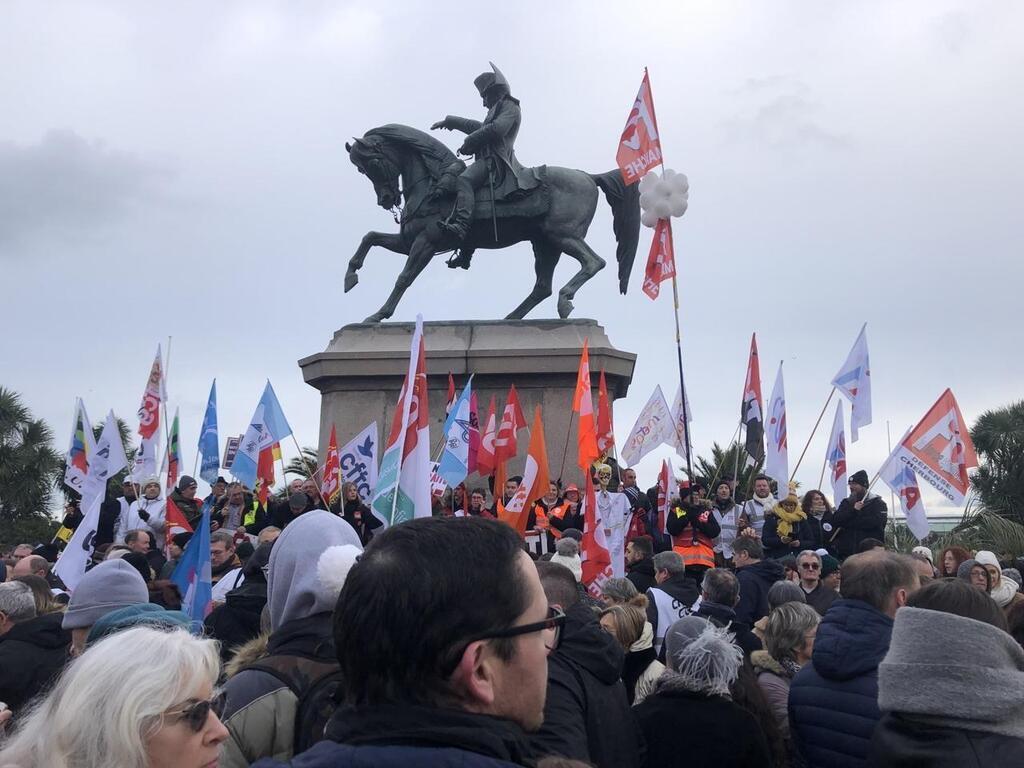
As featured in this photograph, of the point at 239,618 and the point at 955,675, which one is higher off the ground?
the point at 239,618

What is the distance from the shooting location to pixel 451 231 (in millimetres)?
19375

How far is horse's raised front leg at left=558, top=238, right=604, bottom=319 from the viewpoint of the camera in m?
19.6

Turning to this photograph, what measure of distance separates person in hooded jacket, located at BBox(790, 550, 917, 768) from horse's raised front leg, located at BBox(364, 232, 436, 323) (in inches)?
622

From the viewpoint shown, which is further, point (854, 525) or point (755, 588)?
point (854, 525)

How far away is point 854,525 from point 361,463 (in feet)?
17.3

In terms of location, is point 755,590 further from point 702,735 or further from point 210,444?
point 210,444

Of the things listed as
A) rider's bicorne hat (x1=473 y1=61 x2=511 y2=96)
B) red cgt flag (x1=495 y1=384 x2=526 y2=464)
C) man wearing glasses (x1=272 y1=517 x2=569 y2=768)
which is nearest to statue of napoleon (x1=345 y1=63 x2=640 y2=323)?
rider's bicorne hat (x1=473 y1=61 x2=511 y2=96)

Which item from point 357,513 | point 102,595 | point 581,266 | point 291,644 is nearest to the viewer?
point 291,644

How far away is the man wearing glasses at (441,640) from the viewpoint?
211 centimetres

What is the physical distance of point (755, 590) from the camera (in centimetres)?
835

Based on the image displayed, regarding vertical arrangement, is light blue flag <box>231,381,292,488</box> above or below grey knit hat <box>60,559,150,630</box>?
above

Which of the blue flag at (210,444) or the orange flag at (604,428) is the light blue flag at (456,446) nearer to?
the orange flag at (604,428)

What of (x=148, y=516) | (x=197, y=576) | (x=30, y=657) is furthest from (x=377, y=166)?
(x=30, y=657)

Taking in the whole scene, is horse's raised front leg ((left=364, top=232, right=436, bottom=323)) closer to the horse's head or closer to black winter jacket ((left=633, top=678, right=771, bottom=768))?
the horse's head
